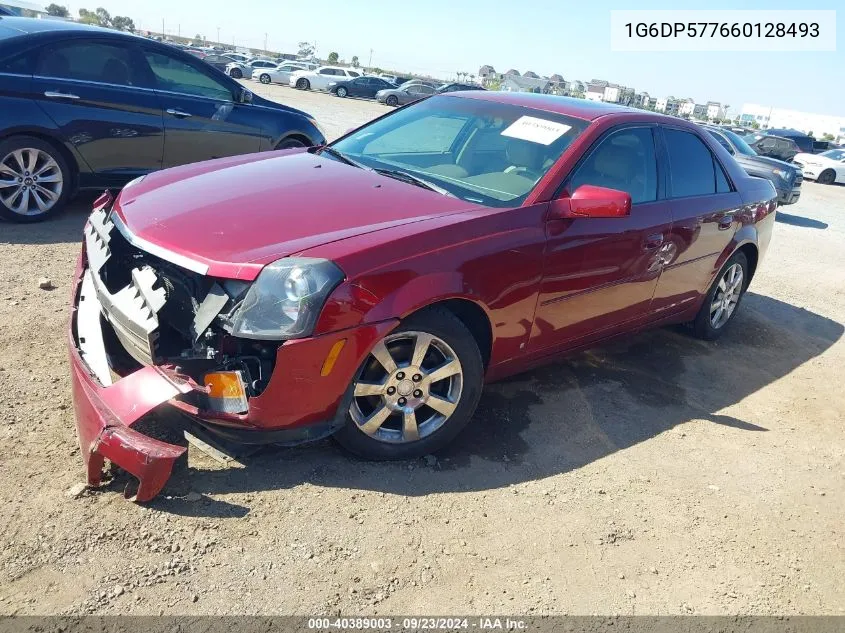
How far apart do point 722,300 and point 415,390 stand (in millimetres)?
3328

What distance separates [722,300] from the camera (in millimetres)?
5465

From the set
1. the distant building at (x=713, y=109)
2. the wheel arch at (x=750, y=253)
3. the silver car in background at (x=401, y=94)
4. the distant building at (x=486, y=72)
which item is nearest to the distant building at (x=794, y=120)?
the distant building at (x=713, y=109)

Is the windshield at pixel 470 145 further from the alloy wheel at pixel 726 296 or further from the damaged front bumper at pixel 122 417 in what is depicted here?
the alloy wheel at pixel 726 296

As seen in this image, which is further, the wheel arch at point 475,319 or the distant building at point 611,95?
the distant building at point 611,95

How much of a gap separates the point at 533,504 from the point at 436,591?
751 mm

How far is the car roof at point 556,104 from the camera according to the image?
13.5 feet

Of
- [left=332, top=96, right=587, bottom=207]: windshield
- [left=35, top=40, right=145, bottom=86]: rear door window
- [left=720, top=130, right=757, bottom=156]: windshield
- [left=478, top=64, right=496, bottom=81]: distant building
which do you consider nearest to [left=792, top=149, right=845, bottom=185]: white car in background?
[left=720, top=130, right=757, bottom=156]: windshield

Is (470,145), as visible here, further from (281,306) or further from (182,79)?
(182,79)

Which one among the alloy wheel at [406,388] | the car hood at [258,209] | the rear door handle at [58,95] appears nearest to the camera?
the car hood at [258,209]

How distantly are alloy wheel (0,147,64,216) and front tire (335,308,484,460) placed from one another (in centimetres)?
419

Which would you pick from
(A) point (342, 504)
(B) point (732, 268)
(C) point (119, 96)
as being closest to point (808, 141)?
(B) point (732, 268)

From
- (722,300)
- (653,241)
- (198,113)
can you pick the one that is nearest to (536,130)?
(653,241)

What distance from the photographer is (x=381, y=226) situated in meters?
3.05

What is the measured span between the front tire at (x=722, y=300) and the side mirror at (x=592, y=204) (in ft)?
6.97
